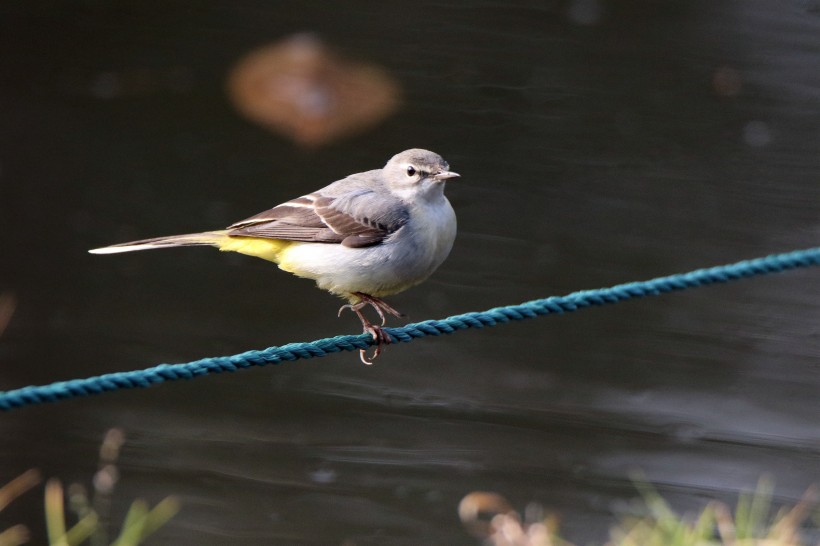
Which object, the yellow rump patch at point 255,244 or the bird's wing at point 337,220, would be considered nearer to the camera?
the bird's wing at point 337,220

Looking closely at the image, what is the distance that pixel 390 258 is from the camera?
354 cm

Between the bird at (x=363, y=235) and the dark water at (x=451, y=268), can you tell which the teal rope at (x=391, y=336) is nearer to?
the bird at (x=363, y=235)

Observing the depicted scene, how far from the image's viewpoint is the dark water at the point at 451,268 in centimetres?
584

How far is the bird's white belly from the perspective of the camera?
354 centimetres

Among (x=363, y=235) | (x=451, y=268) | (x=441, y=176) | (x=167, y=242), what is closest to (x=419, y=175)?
(x=441, y=176)

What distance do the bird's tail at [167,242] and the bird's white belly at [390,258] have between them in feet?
1.21

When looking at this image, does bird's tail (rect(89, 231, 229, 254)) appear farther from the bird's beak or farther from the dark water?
the dark water

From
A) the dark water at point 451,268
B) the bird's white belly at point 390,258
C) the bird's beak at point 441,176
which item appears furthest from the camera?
the dark water at point 451,268

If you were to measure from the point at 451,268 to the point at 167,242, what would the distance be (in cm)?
282

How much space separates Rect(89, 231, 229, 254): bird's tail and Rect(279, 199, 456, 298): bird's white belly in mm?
368

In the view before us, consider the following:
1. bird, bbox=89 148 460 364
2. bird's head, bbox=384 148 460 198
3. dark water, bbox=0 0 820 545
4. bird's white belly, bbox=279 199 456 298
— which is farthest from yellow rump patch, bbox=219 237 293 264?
dark water, bbox=0 0 820 545

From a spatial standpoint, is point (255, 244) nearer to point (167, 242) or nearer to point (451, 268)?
point (167, 242)

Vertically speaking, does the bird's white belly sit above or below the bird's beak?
below

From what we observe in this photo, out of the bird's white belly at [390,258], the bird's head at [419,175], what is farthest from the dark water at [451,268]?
the bird's white belly at [390,258]
